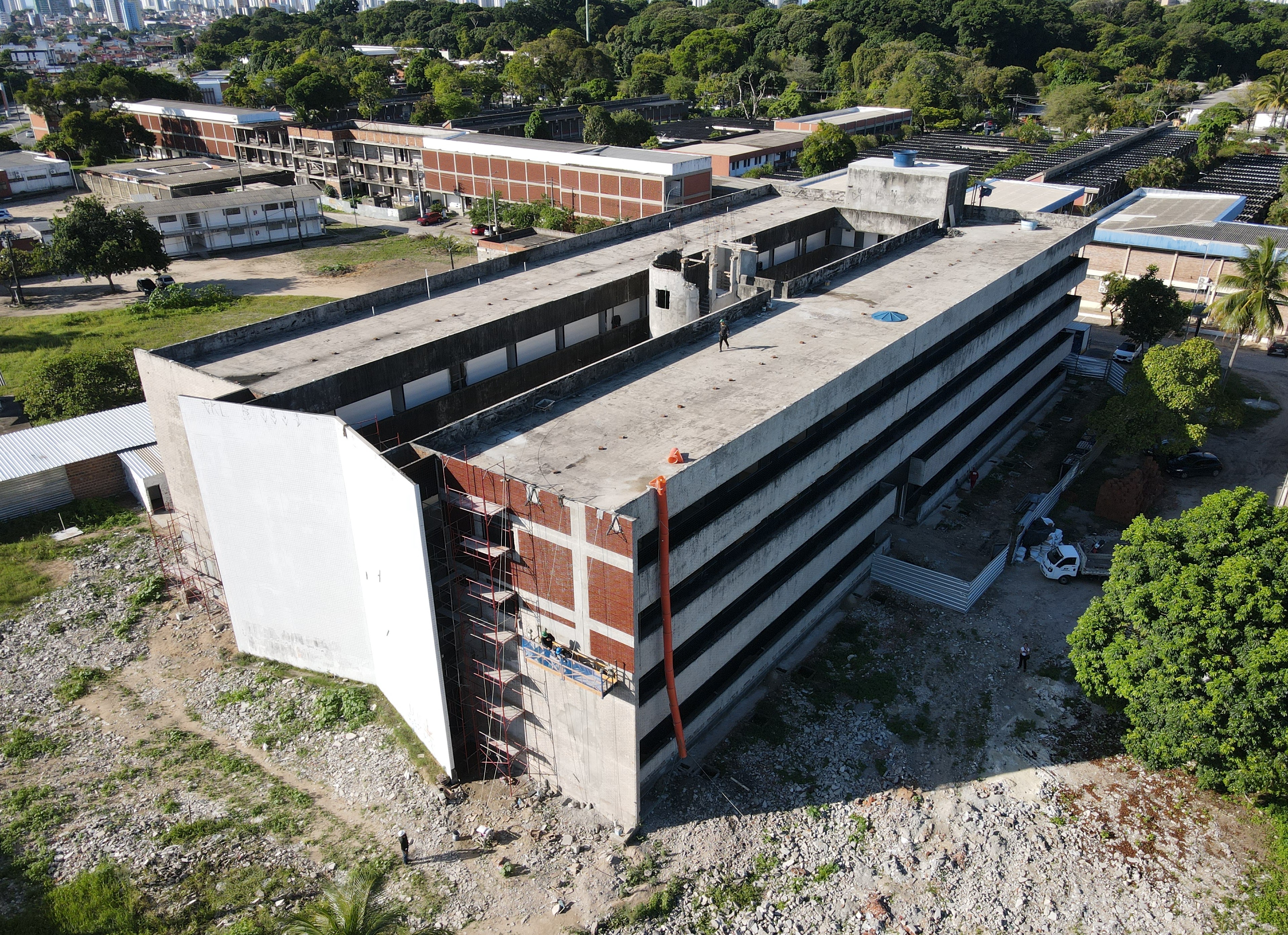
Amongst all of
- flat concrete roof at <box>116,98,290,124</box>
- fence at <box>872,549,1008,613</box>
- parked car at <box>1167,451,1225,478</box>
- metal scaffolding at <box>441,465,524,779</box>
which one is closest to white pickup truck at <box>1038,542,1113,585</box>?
fence at <box>872,549,1008,613</box>

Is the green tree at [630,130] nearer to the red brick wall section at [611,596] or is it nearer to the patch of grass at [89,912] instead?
the red brick wall section at [611,596]

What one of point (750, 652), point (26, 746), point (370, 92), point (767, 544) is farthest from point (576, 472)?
point (370, 92)

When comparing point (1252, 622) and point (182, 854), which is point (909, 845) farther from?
point (182, 854)

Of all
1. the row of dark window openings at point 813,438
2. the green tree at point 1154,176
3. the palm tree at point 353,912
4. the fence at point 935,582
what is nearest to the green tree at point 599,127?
the green tree at point 1154,176

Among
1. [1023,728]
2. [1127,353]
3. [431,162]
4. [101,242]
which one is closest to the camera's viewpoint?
[1023,728]

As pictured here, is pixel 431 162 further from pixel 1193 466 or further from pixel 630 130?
pixel 1193 466
